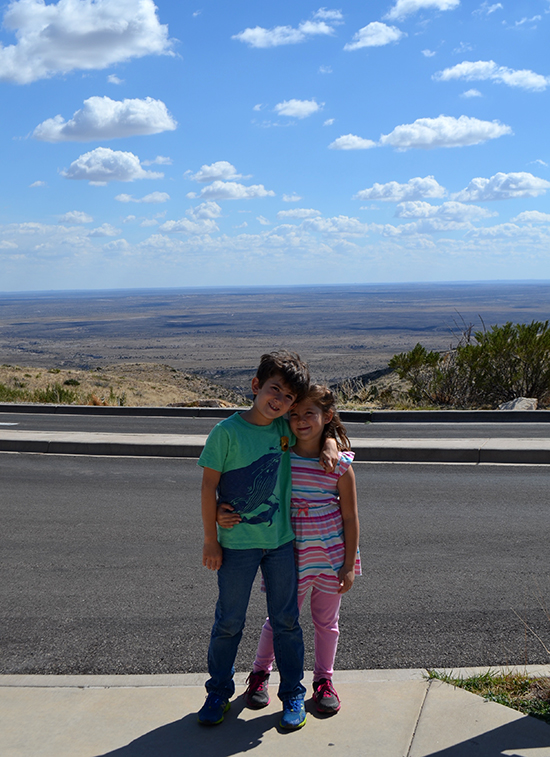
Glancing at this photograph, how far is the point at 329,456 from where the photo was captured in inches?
121

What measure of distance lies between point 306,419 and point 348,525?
20.4 inches

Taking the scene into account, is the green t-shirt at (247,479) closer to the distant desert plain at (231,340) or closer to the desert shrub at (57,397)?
the desert shrub at (57,397)

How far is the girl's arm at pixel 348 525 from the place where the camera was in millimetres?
3133

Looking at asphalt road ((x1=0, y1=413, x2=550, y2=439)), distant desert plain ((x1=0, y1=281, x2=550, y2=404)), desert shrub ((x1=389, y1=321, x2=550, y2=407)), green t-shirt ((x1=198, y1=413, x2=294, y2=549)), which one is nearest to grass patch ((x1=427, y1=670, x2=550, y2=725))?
green t-shirt ((x1=198, y1=413, x2=294, y2=549))

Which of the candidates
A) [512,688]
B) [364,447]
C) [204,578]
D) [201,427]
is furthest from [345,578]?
[201,427]

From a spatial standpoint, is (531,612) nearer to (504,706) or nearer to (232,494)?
(504,706)

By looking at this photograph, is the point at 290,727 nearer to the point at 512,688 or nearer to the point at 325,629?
the point at 325,629

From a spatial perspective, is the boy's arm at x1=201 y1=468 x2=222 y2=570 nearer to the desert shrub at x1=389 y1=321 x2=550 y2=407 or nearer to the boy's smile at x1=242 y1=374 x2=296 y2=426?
the boy's smile at x1=242 y1=374 x2=296 y2=426

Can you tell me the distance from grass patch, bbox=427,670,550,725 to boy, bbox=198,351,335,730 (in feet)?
2.79

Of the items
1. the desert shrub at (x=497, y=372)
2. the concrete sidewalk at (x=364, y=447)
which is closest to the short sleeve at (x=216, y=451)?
the concrete sidewalk at (x=364, y=447)

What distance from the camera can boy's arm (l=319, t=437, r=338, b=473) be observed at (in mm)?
3064

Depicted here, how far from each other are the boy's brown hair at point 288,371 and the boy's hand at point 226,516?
1.83ft

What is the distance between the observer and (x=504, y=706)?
3152mm

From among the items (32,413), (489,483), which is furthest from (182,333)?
(489,483)
